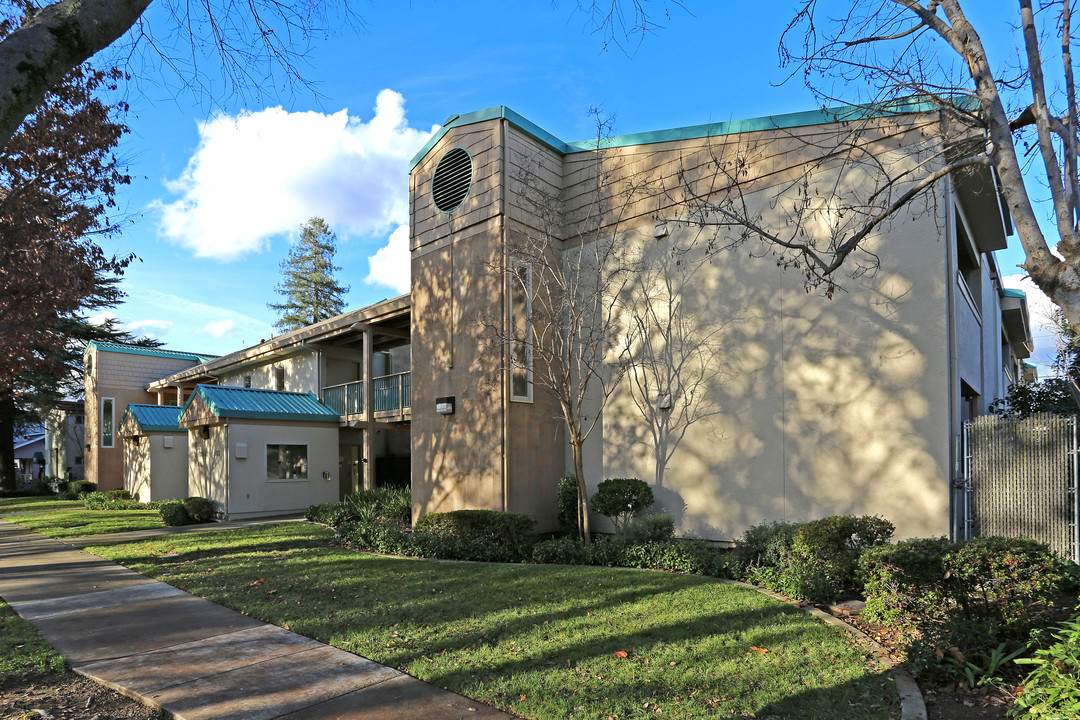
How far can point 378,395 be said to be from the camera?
723 inches

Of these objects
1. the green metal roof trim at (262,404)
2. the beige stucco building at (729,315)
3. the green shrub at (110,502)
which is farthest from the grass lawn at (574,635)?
the green shrub at (110,502)

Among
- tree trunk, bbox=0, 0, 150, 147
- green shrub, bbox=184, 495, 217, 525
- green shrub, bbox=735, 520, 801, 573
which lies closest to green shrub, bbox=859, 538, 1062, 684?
green shrub, bbox=735, 520, 801, 573

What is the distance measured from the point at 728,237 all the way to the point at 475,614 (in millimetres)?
6858

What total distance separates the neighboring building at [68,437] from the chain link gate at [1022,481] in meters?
41.6

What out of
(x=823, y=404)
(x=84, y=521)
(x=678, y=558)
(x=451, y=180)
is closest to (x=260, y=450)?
(x=84, y=521)

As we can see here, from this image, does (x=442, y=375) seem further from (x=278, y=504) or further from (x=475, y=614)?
(x=278, y=504)

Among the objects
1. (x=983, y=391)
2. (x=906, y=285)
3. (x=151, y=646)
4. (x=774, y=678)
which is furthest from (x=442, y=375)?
(x=983, y=391)

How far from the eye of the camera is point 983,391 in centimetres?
1277

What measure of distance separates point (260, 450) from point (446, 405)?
9.05m

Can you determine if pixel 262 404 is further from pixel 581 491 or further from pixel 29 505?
pixel 29 505

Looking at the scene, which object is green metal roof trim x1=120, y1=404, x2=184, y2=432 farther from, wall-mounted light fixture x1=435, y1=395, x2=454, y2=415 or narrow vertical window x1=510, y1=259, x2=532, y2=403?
narrow vertical window x1=510, y1=259, x2=532, y2=403

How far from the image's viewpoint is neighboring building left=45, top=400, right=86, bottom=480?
118ft

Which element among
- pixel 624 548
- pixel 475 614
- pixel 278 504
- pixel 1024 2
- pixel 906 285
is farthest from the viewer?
pixel 278 504

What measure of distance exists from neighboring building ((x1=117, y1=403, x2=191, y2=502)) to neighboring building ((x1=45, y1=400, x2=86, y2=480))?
14593 millimetres
